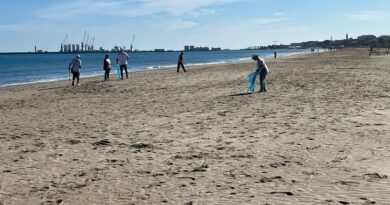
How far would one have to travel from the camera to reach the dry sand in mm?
5684

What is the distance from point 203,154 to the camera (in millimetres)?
7629

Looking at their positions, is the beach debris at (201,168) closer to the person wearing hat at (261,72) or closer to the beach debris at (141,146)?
the beach debris at (141,146)

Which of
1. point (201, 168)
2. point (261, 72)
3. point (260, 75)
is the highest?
point (261, 72)

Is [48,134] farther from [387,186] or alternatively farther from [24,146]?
[387,186]

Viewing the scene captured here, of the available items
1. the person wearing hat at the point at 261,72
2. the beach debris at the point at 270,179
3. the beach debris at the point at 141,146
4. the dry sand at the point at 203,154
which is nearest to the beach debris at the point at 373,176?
the dry sand at the point at 203,154

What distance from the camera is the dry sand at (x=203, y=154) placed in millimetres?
5684

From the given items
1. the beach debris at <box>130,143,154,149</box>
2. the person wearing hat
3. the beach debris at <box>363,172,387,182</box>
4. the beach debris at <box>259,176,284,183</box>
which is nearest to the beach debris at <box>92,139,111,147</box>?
the beach debris at <box>130,143,154,149</box>

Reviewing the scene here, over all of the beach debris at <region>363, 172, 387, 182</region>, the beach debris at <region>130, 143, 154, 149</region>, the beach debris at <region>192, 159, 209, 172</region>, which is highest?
the beach debris at <region>363, 172, 387, 182</region>

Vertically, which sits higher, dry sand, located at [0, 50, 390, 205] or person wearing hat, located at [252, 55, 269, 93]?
person wearing hat, located at [252, 55, 269, 93]

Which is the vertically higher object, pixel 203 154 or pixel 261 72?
pixel 261 72

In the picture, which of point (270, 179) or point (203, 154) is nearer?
point (270, 179)

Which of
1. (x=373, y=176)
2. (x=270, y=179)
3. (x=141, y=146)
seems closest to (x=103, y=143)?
(x=141, y=146)

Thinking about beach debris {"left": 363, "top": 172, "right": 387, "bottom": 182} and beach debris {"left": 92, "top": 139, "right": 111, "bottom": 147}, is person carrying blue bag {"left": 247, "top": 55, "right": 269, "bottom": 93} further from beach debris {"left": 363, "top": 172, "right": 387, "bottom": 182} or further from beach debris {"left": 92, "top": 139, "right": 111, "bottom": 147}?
beach debris {"left": 363, "top": 172, "right": 387, "bottom": 182}

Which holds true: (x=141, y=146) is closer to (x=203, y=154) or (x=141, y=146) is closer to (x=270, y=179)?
(x=203, y=154)
